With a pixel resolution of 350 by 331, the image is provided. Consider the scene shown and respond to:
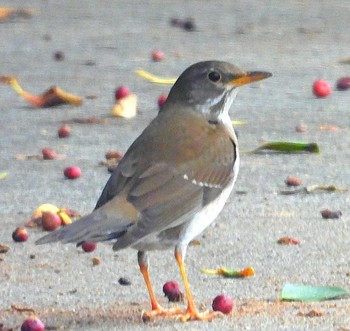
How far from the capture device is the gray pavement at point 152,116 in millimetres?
7000

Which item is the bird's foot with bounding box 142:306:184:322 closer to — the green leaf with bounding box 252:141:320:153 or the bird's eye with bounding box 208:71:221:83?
the bird's eye with bounding box 208:71:221:83

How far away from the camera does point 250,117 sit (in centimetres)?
1155

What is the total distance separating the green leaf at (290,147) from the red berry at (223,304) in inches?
148

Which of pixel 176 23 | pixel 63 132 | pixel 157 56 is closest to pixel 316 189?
pixel 63 132

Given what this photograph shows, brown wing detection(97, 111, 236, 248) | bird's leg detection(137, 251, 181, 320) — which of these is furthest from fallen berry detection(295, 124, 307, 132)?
bird's leg detection(137, 251, 181, 320)

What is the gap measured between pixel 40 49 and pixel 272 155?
5181 millimetres

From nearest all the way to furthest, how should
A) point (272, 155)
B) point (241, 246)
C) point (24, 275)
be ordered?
point (24, 275)
point (241, 246)
point (272, 155)

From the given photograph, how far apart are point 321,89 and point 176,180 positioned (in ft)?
18.4

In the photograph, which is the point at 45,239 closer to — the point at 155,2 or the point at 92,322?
the point at 92,322

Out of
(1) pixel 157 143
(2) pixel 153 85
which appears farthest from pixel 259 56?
(1) pixel 157 143

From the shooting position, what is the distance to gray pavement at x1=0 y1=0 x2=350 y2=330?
7000 millimetres

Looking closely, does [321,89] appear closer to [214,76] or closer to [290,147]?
[290,147]

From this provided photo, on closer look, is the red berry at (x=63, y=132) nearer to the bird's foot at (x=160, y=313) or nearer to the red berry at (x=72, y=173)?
the red berry at (x=72, y=173)

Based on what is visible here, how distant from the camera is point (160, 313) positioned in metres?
6.55
